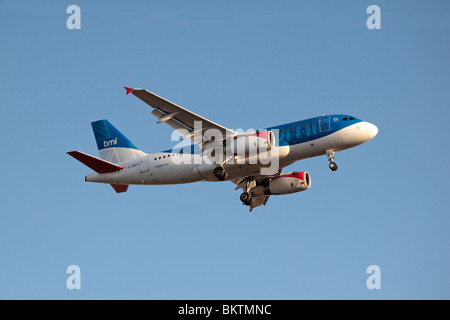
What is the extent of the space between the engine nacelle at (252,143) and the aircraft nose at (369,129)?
5.99 m

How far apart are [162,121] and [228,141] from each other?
16.2ft

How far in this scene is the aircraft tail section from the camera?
171 ft

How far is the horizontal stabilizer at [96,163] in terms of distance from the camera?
48.4 meters

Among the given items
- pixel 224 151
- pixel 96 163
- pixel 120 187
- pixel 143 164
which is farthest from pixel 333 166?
pixel 96 163

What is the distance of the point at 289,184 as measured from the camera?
52.0 meters

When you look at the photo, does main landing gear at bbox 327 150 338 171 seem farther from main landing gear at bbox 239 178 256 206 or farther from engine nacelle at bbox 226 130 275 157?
main landing gear at bbox 239 178 256 206

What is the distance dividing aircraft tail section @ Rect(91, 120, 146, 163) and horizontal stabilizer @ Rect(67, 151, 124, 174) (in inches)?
57.6

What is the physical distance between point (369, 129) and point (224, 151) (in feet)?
31.9

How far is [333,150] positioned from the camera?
46.5 meters

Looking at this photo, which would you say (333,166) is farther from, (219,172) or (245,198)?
(245,198)

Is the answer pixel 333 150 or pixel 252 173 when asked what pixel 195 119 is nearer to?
pixel 252 173
